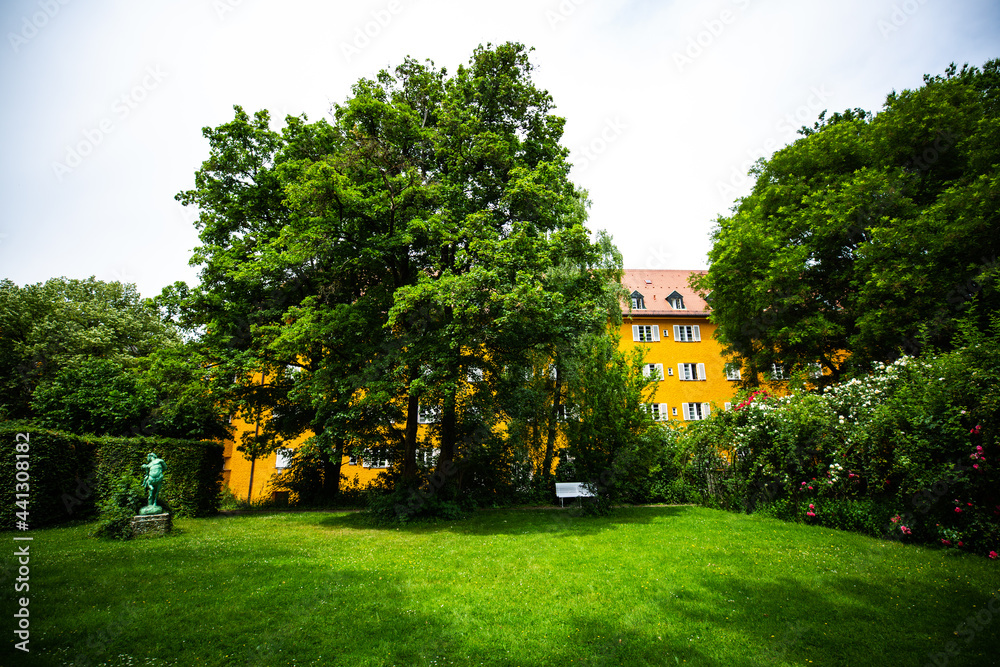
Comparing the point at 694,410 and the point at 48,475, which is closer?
the point at 48,475

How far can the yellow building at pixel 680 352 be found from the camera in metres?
32.9

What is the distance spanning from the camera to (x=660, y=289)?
37.7 m

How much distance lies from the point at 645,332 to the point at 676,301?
4.06 metres

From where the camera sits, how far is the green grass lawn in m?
Answer: 5.05

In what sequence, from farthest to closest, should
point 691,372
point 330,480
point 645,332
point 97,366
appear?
point 645,332, point 691,372, point 330,480, point 97,366

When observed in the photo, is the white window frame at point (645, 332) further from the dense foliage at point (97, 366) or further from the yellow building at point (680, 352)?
the dense foliage at point (97, 366)

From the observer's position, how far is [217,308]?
1666 cm

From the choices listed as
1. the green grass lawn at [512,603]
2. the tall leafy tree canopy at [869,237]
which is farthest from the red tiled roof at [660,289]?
the green grass lawn at [512,603]

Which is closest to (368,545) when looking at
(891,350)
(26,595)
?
(26,595)

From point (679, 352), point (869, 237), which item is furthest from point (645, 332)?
point (869, 237)

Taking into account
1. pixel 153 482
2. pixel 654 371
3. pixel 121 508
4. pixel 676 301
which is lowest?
pixel 121 508

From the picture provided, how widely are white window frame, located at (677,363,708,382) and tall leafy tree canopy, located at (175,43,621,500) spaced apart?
19758 mm

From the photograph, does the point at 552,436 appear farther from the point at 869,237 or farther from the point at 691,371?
the point at 691,371

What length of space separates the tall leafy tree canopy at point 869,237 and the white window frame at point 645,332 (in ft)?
33.3
